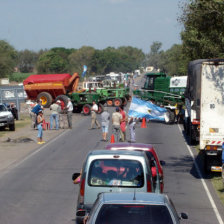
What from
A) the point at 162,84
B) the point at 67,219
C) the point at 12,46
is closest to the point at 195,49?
the point at 162,84

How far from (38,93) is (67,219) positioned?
3344 cm

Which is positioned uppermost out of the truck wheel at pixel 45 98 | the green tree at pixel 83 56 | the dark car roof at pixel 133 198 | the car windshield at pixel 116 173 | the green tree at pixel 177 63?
the green tree at pixel 83 56

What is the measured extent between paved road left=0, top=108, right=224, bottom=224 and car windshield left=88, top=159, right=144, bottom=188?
6.76 ft

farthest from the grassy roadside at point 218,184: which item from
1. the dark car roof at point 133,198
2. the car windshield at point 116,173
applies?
the dark car roof at point 133,198

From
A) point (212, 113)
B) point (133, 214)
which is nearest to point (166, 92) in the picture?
point (212, 113)

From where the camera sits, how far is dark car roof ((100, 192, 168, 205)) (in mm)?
6918

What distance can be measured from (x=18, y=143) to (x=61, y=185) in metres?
10.9

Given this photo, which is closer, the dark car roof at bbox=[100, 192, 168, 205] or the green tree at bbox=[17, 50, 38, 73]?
the dark car roof at bbox=[100, 192, 168, 205]

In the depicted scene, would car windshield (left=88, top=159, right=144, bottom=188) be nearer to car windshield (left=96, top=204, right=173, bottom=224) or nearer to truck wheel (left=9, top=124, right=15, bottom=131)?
car windshield (left=96, top=204, right=173, bottom=224)

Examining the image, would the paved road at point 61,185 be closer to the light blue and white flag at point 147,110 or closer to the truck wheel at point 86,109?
the light blue and white flag at point 147,110

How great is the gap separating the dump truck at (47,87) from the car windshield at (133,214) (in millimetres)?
36684

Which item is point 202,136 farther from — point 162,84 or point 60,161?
point 162,84

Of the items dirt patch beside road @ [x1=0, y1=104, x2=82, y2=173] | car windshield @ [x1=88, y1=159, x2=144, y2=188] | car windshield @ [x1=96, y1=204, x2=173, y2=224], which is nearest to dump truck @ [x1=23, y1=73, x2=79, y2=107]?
dirt patch beside road @ [x1=0, y1=104, x2=82, y2=173]

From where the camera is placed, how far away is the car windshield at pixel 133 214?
671 centimetres
